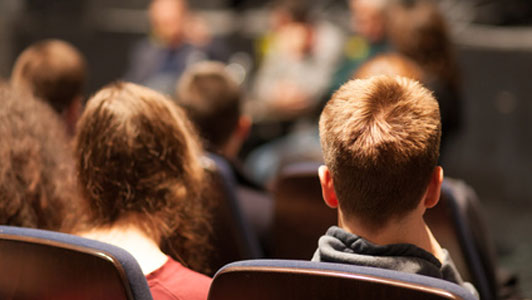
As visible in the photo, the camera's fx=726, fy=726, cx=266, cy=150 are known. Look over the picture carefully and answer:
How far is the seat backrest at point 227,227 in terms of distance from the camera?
2246 mm

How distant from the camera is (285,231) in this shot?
236 cm

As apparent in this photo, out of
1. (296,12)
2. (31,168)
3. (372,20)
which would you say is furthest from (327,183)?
(296,12)

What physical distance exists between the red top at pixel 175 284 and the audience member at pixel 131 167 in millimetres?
90

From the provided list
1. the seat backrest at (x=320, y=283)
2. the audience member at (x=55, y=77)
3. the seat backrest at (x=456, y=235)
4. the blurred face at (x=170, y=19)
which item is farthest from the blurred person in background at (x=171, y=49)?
the seat backrest at (x=320, y=283)

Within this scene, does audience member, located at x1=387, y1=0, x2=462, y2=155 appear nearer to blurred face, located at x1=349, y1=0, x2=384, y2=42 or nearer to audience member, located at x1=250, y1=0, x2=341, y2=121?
blurred face, located at x1=349, y1=0, x2=384, y2=42

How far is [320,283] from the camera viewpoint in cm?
115

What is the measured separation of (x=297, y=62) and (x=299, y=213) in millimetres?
3495

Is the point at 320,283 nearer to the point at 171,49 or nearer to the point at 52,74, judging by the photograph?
the point at 52,74

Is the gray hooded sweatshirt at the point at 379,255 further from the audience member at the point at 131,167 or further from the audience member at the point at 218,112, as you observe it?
the audience member at the point at 218,112

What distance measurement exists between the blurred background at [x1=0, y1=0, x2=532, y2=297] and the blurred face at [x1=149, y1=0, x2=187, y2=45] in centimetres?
39

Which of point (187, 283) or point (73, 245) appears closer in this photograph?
point (73, 245)

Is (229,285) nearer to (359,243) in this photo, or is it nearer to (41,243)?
(359,243)

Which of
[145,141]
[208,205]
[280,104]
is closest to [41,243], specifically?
[145,141]

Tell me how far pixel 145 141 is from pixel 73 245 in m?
0.40
